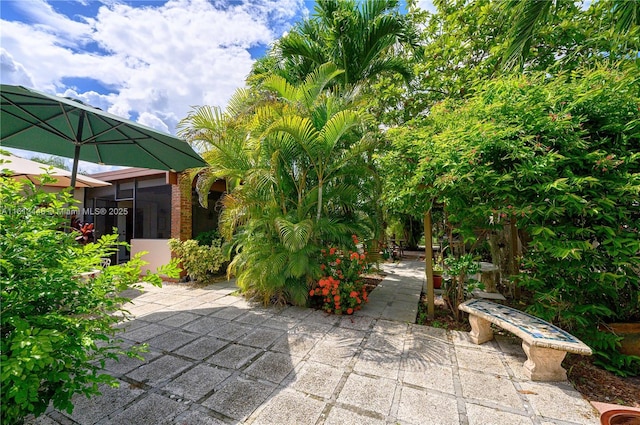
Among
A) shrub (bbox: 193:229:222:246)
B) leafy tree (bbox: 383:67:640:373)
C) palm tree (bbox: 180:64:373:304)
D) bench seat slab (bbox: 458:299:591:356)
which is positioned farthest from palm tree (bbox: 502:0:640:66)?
shrub (bbox: 193:229:222:246)

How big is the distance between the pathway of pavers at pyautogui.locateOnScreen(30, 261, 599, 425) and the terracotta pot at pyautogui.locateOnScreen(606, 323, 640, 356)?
3.25ft

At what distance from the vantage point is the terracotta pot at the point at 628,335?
9.12 ft

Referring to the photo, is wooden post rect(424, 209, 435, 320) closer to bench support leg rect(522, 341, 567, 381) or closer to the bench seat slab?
the bench seat slab

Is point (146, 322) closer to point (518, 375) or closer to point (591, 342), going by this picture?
point (518, 375)

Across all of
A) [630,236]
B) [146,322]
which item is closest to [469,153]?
[630,236]

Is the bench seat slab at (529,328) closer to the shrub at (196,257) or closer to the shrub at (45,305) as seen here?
the shrub at (45,305)

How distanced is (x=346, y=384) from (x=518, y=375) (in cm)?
172

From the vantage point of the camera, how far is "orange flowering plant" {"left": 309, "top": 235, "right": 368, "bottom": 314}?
419 centimetres

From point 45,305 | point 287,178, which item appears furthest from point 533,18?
point 45,305

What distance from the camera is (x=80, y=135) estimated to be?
377 cm

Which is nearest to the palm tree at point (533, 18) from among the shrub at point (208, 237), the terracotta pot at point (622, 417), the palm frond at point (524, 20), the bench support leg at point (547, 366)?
the palm frond at point (524, 20)

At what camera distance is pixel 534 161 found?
2742mm

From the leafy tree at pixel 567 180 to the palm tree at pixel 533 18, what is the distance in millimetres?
989

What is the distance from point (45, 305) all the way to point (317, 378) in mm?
2132
